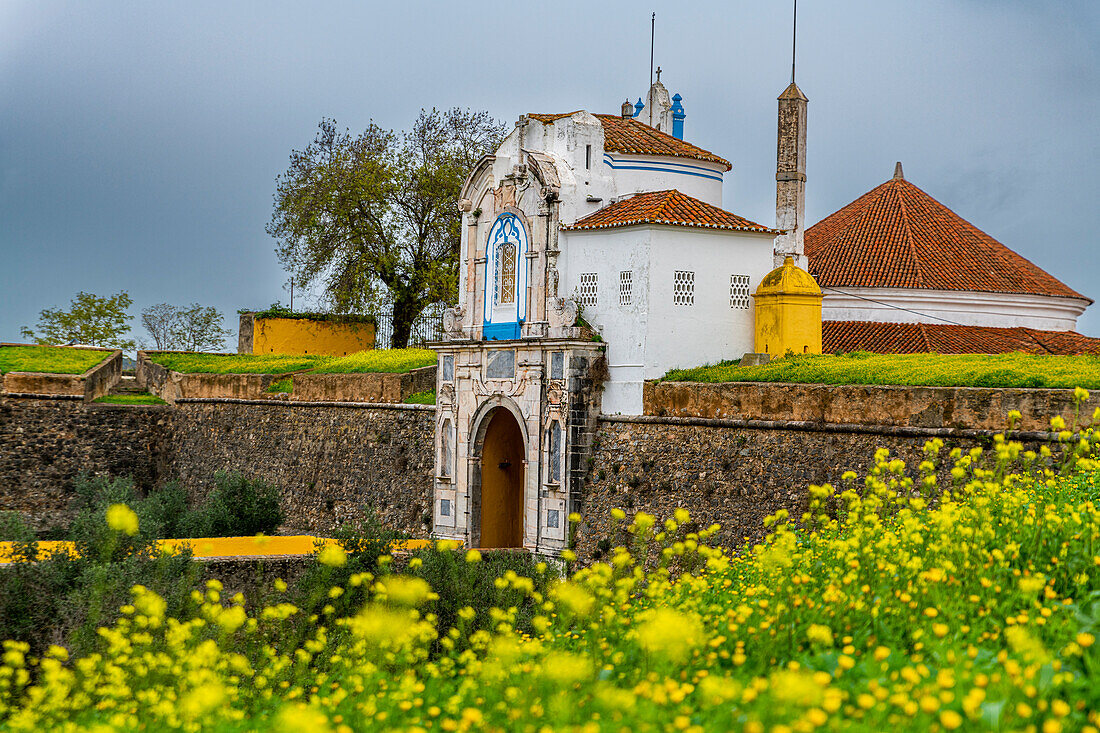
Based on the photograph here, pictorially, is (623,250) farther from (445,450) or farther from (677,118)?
(677,118)

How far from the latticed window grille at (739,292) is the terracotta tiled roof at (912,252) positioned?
5566mm

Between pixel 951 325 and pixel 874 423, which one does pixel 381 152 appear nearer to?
pixel 951 325

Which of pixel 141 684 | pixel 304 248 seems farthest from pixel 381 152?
pixel 141 684

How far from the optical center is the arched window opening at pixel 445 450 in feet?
62.8

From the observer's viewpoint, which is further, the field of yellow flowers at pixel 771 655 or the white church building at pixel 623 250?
the white church building at pixel 623 250

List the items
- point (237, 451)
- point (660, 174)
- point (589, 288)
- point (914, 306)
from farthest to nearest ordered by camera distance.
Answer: point (237, 451)
point (914, 306)
point (660, 174)
point (589, 288)

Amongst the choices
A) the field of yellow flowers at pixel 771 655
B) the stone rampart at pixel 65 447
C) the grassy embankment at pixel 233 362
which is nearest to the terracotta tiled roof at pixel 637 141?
the grassy embankment at pixel 233 362

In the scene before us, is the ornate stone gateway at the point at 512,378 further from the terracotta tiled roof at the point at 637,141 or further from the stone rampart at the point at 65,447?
the stone rampart at the point at 65,447

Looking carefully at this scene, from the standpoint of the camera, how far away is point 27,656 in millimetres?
12477

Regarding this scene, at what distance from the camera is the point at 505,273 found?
18656 millimetres

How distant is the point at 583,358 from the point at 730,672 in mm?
11881

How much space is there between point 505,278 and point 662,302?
3050 millimetres

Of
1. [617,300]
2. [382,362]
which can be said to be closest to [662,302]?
[617,300]

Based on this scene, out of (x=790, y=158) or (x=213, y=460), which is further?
(x=213, y=460)
